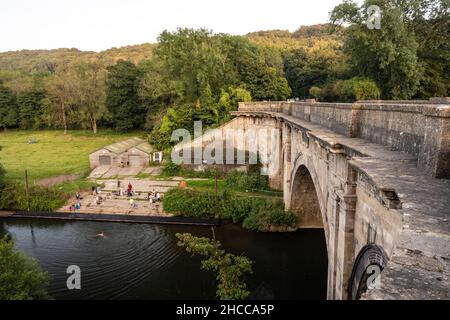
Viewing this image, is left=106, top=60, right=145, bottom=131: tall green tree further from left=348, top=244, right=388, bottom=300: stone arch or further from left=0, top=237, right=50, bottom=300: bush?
left=348, top=244, right=388, bottom=300: stone arch

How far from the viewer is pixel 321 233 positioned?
2556 cm

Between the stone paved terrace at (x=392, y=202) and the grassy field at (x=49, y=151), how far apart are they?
3491 centimetres

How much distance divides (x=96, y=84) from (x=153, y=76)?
12654 mm

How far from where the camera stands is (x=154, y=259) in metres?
23.0

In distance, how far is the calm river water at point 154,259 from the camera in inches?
769

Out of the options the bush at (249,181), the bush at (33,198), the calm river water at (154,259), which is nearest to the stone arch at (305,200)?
the calm river water at (154,259)

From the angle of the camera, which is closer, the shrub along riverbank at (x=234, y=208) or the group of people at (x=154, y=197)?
the shrub along riverbank at (x=234, y=208)

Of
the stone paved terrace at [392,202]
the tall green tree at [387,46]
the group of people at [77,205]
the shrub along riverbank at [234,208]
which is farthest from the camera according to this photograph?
the group of people at [77,205]

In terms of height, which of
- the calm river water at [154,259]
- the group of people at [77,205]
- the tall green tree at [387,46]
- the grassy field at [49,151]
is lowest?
the calm river water at [154,259]

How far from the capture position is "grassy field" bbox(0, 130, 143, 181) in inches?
1621

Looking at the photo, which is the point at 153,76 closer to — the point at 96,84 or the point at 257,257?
the point at 96,84

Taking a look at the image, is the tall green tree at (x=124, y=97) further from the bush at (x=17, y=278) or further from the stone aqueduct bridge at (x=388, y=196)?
the stone aqueduct bridge at (x=388, y=196)
